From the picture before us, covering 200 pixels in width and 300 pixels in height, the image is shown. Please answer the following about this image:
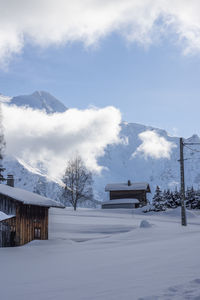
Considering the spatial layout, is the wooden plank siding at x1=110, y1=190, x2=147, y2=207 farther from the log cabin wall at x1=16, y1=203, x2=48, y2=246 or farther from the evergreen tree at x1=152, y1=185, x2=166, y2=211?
the log cabin wall at x1=16, y1=203, x2=48, y2=246

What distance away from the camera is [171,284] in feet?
25.2

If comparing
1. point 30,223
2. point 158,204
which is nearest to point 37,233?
point 30,223

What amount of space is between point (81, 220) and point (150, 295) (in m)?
31.3

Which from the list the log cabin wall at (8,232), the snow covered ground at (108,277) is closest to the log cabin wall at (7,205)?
the log cabin wall at (8,232)

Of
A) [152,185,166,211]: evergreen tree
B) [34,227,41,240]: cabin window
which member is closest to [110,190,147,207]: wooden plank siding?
[152,185,166,211]: evergreen tree

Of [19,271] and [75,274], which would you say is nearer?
[75,274]

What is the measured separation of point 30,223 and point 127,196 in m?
48.9

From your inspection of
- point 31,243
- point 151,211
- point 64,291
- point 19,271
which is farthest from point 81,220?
point 64,291

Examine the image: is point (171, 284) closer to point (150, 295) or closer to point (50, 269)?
point (150, 295)

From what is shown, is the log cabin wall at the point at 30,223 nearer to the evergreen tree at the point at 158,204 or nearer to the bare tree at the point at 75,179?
the evergreen tree at the point at 158,204

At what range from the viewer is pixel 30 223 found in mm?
25688

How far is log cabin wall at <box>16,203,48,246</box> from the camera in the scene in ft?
80.3

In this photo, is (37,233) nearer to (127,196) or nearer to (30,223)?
(30,223)

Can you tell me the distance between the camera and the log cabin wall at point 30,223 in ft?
80.3
